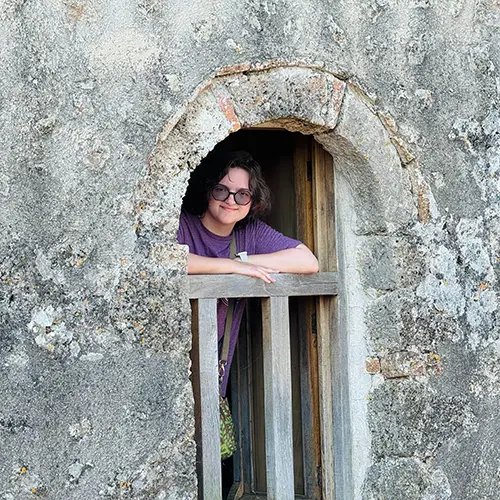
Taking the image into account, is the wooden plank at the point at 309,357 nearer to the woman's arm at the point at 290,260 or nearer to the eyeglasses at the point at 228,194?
the woman's arm at the point at 290,260

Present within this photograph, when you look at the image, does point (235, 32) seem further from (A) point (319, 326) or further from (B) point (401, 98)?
(A) point (319, 326)

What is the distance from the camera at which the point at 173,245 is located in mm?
4090

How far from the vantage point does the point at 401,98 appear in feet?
15.7

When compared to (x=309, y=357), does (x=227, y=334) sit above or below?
above

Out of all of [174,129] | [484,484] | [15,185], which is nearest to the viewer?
[15,185]

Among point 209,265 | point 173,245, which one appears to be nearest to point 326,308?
point 209,265

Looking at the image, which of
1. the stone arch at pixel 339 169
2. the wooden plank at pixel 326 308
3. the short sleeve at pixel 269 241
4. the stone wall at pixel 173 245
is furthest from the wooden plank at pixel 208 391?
the wooden plank at pixel 326 308

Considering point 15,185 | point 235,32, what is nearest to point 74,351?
point 15,185

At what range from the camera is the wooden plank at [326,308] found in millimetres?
4941

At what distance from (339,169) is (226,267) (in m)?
0.77

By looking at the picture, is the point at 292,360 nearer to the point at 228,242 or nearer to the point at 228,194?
the point at 228,242

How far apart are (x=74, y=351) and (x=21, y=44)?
3.70 feet

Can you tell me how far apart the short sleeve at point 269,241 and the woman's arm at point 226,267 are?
0.21 meters

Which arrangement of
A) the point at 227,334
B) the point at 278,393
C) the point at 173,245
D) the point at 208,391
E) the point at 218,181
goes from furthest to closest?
the point at 227,334, the point at 218,181, the point at 278,393, the point at 208,391, the point at 173,245
